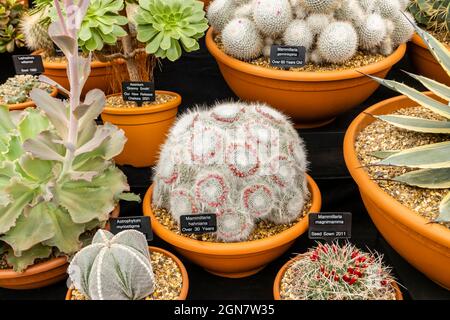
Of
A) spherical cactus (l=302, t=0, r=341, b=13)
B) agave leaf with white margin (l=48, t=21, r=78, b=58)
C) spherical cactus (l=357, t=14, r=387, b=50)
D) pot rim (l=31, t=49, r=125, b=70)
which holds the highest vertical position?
agave leaf with white margin (l=48, t=21, r=78, b=58)

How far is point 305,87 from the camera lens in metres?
1.43

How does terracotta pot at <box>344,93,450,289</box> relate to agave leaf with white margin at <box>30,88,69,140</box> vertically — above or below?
below

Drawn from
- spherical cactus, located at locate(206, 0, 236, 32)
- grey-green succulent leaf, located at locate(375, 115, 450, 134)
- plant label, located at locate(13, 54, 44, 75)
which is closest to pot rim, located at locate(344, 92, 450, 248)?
grey-green succulent leaf, located at locate(375, 115, 450, 134)

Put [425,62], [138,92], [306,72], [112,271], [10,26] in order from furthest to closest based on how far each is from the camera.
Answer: [10,26] → [425,62] → [138,92] → [306,72] → [112,271]

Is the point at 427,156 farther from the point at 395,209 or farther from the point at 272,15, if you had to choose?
the point at 272,15

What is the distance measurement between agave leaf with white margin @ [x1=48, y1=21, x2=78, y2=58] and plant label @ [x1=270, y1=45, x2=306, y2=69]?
686 mm

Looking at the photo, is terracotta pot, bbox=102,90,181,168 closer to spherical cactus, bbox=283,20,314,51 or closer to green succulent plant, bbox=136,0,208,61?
green succulent plant, bbox=136,0,208,61

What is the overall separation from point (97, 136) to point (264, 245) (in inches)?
19.0

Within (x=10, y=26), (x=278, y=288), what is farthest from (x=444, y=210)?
(x=10, y=26)

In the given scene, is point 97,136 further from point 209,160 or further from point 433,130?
point 433,130

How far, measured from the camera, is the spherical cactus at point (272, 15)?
1.49 metres

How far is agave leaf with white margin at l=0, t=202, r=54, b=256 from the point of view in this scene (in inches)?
43.7

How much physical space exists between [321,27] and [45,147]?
0.93 metres
